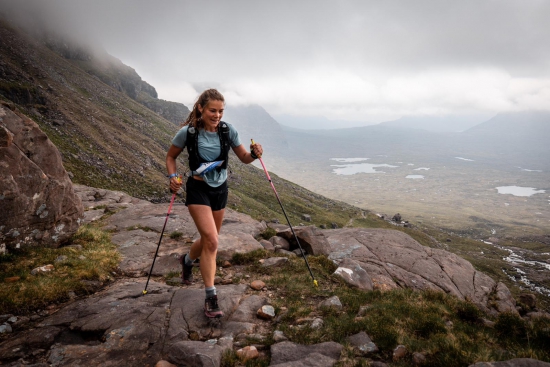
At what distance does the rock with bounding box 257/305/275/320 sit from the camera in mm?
7438

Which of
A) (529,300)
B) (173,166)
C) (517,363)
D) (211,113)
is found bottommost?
(529,300)

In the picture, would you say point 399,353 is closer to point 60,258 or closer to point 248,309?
point 248,309

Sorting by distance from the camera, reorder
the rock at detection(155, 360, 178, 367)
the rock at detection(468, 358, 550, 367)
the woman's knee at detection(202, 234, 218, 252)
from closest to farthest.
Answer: the rock at detection(468, 358, 550, 367)
the rock at detection(155, 360, 178, 367)
the woman's knee at detection(202, 234, 218, 252)

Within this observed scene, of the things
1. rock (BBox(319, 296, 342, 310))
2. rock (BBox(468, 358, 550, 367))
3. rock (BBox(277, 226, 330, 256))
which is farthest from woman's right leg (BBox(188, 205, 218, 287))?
rock (BBox(277, 226, 330, 256))

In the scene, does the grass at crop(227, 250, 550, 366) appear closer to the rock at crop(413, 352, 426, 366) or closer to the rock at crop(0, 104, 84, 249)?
the rock at crop(413, 352, 426, 366)

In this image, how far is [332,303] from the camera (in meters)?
8.16

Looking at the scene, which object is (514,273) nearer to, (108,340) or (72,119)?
(108,340)

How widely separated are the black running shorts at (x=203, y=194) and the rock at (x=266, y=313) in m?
2.96

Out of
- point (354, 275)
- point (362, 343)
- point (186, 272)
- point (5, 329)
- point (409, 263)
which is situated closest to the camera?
point (362, 343)

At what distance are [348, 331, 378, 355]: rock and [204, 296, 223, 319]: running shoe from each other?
10.1 ft

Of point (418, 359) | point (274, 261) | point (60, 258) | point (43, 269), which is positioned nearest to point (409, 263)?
point (274, 261)

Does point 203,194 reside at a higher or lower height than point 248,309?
higher

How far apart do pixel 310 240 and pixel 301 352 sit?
9786 millimetres

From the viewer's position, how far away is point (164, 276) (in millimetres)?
10742
